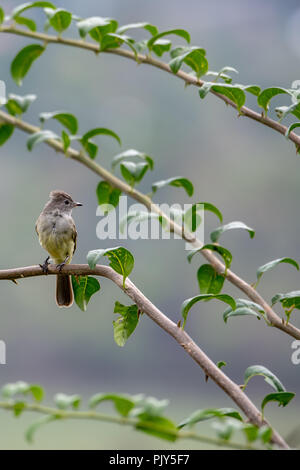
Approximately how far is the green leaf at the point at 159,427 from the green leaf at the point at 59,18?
82cm

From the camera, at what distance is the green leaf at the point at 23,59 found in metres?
1.31

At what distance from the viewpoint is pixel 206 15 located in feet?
37.6

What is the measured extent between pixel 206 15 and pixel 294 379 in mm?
6205

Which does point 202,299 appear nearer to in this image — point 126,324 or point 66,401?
point 126,324

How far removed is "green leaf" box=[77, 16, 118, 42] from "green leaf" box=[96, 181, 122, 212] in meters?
0.30

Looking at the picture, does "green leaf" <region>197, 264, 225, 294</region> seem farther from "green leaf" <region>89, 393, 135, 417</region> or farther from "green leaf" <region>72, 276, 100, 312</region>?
"green leaf" <region>89, 393, 135, 417</region>

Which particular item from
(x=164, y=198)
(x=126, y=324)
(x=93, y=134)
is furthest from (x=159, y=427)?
(x=164, y=198)

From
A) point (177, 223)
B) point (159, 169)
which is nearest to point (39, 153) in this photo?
point (159, 169)

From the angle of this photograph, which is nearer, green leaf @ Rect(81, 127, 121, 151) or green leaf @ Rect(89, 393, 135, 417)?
green leaf @ Rect(89, 393, 135, 417)

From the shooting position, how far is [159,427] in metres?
→ 0.72

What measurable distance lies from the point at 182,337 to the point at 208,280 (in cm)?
29

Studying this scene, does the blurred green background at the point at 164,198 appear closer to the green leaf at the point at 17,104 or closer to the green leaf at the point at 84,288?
the green leaf at the point at 84,288

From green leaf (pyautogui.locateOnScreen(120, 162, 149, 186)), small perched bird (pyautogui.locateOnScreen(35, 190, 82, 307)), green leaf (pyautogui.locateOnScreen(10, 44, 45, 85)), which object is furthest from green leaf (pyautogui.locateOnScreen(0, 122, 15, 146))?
small perched bird (pyautogui.locateOnScreen(35, 190, 82, 307))

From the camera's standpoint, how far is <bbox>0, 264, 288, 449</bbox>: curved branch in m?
0.96
